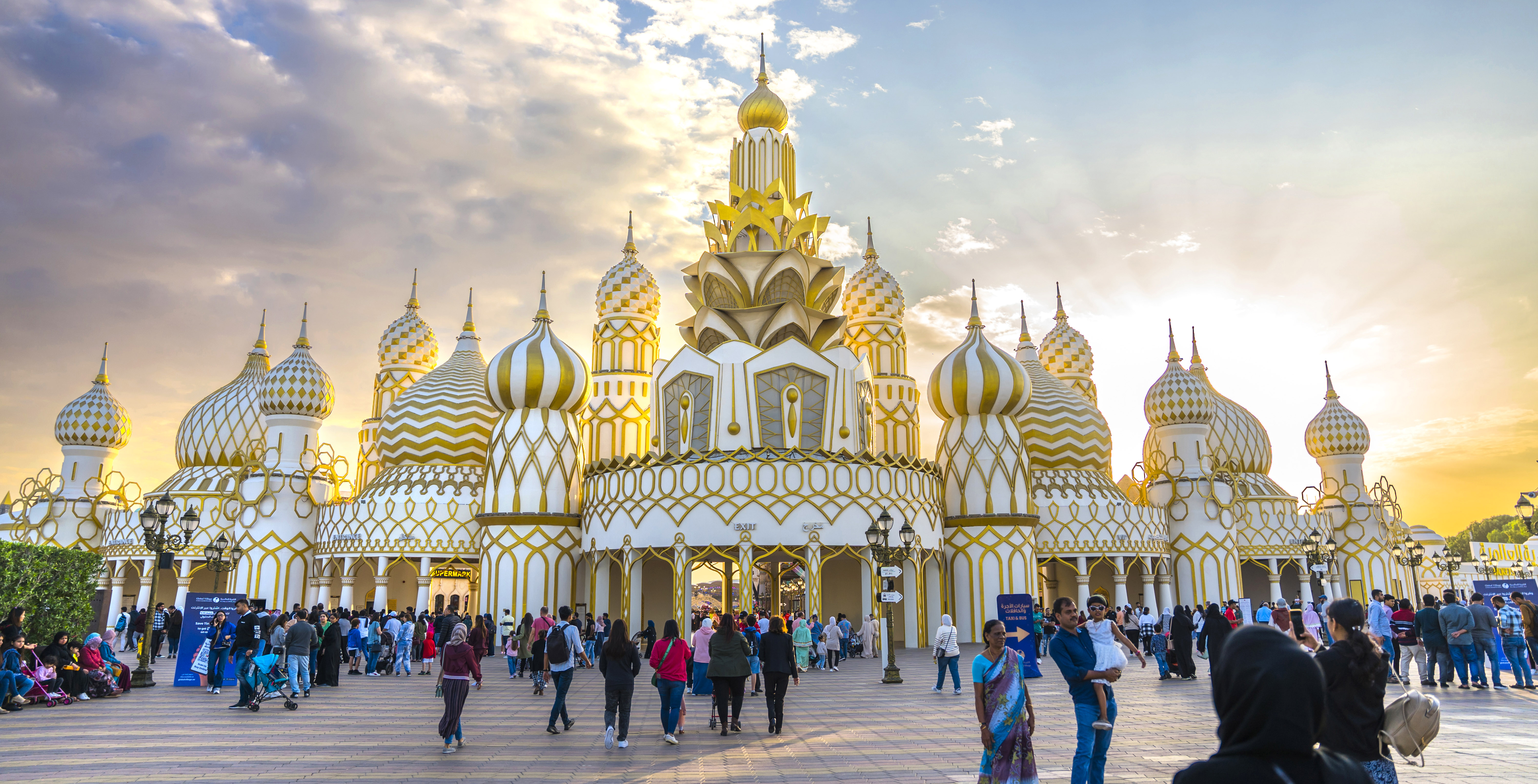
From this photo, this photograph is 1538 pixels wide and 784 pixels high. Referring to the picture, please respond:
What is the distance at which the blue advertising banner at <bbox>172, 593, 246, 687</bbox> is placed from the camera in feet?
52.3

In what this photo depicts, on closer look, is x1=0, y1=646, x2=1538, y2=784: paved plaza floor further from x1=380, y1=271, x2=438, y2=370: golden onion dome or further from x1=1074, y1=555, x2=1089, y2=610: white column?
x1=380, y1=271, x2=438, y2=370: golden onion dome

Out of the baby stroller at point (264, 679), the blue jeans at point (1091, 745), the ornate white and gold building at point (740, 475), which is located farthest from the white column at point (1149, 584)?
the blue jeans at point (1091, 745)

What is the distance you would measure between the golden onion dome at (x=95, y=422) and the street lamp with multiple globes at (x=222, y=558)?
7.68 m

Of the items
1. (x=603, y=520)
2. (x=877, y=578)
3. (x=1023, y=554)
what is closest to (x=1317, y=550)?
(x=1023, y=554)

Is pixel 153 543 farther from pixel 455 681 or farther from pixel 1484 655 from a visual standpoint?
pixel 1484 655

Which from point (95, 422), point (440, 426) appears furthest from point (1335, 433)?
point (95, 422)

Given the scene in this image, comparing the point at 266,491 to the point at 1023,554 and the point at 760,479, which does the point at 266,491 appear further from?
the point at 1023,554

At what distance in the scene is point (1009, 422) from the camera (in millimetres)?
30969

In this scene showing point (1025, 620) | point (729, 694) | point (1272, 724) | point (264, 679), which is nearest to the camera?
point (1272, 724)

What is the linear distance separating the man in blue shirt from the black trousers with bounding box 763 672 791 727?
4647 millimetres

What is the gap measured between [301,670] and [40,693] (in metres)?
3.31

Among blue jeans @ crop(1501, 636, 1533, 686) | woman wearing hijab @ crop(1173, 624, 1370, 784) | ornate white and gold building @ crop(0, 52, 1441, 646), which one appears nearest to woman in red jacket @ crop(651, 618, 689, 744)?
woman wearing hijab @ crop(1173, 624, 1370, 784)

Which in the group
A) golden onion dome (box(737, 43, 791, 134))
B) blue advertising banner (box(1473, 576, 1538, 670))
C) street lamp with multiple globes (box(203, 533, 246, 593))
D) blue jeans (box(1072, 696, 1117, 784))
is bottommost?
blue jeans (box(1072, 696, 1117, 784))

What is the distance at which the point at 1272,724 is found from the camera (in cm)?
A: 240
